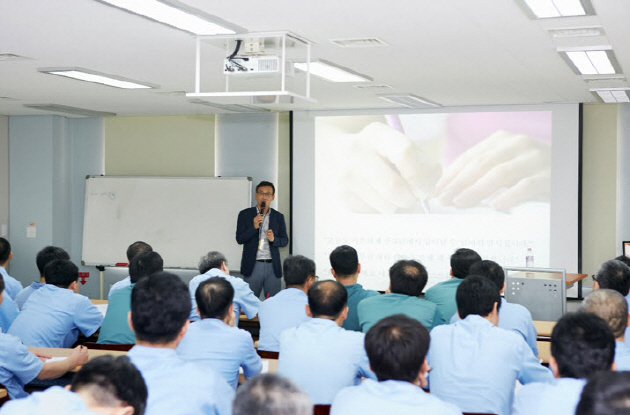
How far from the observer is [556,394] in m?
2.40

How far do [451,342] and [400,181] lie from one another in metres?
5.81

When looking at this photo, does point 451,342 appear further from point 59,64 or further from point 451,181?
point 451,181

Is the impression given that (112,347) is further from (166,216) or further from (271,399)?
(166,216)

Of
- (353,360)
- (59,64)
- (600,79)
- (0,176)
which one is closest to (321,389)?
(353,360)

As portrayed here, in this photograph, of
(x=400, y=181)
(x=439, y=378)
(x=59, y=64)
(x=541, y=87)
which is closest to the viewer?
(x=439, y=378)

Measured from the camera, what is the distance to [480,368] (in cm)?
316

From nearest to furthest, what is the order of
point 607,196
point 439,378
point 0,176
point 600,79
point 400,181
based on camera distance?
point 439,378 < point 600,79 < point 607,196 < point 400,181 < point 0,176

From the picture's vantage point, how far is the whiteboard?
950 cm

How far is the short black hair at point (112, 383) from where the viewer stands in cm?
187

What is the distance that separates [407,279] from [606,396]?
9.77ft

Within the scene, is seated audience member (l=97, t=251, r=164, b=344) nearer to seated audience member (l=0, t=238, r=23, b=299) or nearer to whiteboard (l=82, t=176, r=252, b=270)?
seated audience member (l=0, t=238, r=23, b=299)

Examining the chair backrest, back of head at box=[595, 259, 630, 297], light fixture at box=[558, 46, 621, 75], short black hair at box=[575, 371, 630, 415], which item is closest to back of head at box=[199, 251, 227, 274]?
the chair backrest

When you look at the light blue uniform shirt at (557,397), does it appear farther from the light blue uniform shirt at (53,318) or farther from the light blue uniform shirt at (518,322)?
the light blue uniform shirt at (53,318)

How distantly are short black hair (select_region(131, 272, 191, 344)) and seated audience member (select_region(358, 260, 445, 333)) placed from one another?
156 centimetres
